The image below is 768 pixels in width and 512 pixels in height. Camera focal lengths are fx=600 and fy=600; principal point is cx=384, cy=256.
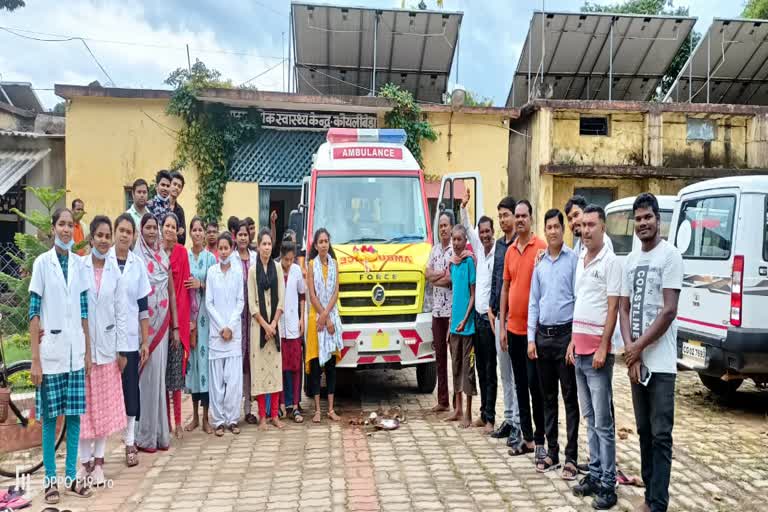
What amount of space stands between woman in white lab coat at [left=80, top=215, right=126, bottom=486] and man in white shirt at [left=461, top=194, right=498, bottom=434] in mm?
3125

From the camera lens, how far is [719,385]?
23.8ft

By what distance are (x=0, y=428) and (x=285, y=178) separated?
32.7 ft

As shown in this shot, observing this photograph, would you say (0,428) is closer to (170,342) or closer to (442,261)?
(170,342)

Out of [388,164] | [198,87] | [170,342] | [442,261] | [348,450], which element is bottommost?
[348,450]

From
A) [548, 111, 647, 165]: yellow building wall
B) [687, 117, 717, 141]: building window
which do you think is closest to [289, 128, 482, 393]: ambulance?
[548, 111, 647, 165]: yellow building wall

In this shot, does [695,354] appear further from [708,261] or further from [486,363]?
[486,363]

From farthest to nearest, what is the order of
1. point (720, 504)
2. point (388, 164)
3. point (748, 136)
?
point (748, 136)
point (388, 164)
point (720, 504)

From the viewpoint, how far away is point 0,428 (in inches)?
183

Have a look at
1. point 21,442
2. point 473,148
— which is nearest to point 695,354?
point 21,442

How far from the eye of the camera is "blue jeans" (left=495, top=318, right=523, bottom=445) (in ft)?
17.5

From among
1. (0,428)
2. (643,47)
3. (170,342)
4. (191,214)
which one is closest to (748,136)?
(643,47)

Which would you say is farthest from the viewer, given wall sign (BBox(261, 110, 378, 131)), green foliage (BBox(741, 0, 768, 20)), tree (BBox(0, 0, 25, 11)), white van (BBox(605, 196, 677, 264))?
green foliage (BBox(741, 0, 768, 20))

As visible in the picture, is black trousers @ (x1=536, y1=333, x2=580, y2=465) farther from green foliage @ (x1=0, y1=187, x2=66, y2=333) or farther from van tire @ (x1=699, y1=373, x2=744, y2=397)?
green foliage @ (x1=0, y1=187, x2=66, y2=333)

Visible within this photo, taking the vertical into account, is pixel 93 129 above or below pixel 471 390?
above
